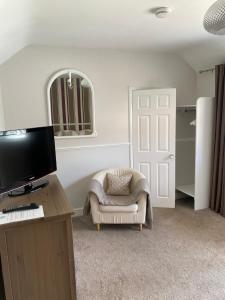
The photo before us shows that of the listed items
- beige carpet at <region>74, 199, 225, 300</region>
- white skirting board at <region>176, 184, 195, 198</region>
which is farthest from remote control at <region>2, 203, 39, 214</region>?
white skirting board at <region>176, 184, 195, 198</region>

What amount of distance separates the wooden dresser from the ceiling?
1465mm

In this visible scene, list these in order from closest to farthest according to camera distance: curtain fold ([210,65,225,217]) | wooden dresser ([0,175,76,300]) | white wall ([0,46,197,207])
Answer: wooden dresser ([0,175,76,300]) → white wall ([0,46,197,207]) → curtain fold ([210,65,225,217])

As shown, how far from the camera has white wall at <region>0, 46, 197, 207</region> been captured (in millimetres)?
3271

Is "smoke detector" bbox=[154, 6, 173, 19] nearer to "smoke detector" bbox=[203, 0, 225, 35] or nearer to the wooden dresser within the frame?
"smoke detector" bbox=[203, 0, 225, 35]

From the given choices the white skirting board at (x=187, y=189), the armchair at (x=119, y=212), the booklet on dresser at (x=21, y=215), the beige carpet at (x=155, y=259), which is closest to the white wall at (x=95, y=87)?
the armchair at (x=119, y=212)

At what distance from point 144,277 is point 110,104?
2.40 metres

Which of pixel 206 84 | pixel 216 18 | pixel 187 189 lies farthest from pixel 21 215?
pixel 206 84

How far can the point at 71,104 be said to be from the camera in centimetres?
352

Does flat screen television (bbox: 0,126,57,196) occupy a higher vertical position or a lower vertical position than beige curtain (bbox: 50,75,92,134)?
lower

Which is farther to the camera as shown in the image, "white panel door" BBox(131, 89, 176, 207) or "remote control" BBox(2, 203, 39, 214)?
"white panel door" BBox(131, 89, 176, 207)

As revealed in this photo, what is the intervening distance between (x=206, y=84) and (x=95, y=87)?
1.82 m

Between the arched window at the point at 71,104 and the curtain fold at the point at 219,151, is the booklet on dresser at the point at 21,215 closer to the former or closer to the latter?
the arched window at the point at 71,104

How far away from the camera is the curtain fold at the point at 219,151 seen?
339 cm

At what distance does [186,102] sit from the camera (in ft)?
13.6
